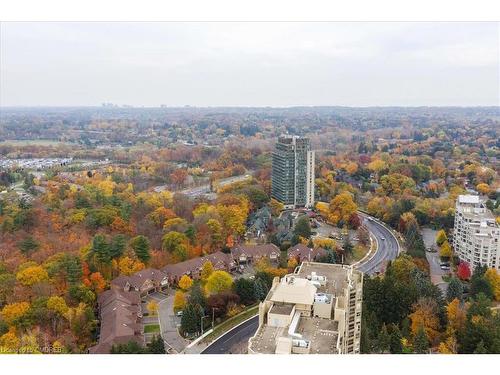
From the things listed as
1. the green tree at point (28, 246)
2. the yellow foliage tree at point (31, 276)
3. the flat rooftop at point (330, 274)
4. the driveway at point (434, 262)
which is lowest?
the driveway at point (434, 262)

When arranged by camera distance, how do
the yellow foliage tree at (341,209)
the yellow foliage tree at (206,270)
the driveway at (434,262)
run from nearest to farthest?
the yellow foliage tree at (206,270), the driveway at (434,262), the yellow foliage tree at (341,209)

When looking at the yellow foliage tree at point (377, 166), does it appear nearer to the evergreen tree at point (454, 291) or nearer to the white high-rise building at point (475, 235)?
the white high-rise building at point (475, 235)

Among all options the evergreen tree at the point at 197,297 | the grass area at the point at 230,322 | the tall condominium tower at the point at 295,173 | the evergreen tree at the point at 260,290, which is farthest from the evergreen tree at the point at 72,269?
the tall condominium tower at the point at 295,173

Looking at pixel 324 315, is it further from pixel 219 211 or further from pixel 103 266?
pixel 219 211

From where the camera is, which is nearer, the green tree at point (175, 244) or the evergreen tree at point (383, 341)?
the evergreen tree at point (383, 341)

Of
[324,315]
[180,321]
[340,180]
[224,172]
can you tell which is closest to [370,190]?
[340,180]

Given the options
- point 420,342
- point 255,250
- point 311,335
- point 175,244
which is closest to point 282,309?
point 311,335

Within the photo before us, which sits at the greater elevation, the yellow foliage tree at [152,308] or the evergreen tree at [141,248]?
the evergreen tree at [141,248]
